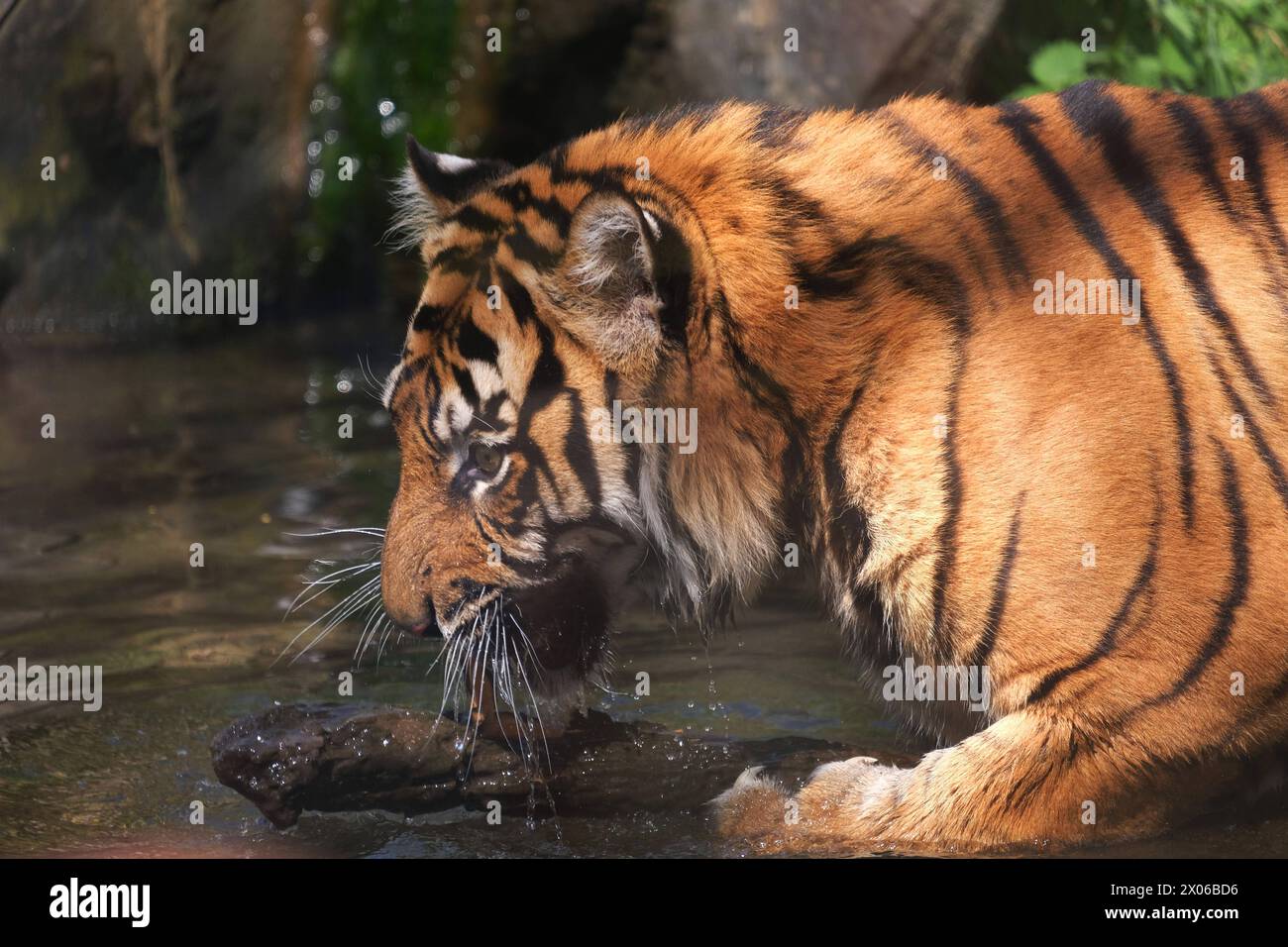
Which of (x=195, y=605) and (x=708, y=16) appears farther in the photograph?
(x=708, y=16)

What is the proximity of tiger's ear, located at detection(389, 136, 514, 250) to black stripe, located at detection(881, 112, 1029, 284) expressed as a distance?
32.7 inches

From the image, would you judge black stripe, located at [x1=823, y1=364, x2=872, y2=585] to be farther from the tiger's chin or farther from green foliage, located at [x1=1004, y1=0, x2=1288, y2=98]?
green foliage, located at [x1=1004, y1=0, x2=1288, y2=98]

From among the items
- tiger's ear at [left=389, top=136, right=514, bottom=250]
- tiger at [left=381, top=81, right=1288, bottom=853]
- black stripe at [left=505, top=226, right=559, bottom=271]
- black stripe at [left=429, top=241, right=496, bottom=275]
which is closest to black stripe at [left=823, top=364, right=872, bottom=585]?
tiger at [left=381, top=81, right=1288, bottom=853]

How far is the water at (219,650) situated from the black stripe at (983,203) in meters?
0.92

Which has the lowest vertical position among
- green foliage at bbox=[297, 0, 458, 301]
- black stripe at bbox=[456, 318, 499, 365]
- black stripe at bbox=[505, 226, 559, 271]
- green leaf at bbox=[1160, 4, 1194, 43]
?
black stripe at bbox=[456, 318, 499, 365]

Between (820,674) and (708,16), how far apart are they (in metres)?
4.60

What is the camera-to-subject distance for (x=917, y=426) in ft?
9.57

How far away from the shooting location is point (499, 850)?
10.4 ft

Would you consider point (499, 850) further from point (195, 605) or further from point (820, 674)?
point (195, 605)

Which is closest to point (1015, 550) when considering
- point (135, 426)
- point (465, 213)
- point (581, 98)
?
point (465, 213)

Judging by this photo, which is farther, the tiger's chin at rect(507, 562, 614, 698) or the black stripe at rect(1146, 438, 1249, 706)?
the tiger's chin at rect(507, 562, 614, 698)

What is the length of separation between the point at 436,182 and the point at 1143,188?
1.41 meters

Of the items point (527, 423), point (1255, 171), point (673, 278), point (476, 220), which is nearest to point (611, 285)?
point (673, 278)

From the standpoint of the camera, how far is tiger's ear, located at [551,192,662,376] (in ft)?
9.29
